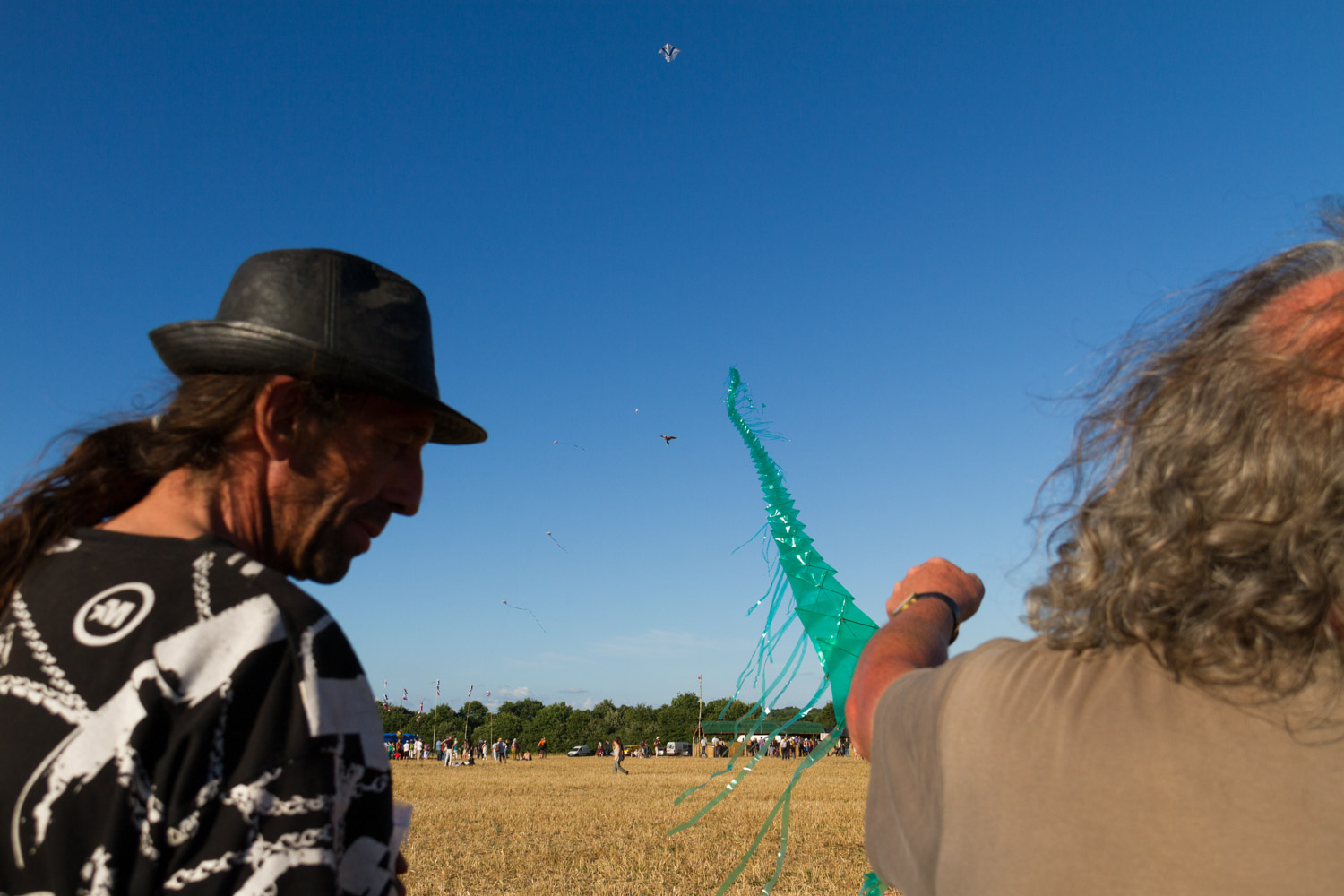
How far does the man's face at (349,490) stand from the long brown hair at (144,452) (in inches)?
2.4

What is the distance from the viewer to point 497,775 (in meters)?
24.1

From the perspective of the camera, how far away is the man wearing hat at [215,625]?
3.41 ft

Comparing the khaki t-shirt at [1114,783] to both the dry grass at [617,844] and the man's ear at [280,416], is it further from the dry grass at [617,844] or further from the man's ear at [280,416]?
the dry grass at [617,844]

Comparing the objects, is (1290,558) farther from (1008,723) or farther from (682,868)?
(682,868)

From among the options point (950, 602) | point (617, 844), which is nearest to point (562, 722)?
point (617, 844)

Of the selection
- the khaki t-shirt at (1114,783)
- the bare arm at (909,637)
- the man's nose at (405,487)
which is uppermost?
the man's nose at (405,487)

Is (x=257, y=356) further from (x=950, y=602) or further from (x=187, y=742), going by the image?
(x=950, y=602)

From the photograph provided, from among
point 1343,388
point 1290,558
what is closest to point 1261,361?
point 1343,388

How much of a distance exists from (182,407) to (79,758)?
2.00 ft

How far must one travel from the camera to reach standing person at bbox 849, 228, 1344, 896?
979mm

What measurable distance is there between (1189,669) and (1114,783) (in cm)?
16

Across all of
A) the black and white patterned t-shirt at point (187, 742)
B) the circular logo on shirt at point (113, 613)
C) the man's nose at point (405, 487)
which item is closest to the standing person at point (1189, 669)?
the black and white patterned t-shirt at point (187, 742)

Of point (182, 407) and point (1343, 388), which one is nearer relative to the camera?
point (1343, 388)

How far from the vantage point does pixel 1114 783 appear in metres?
1.03
